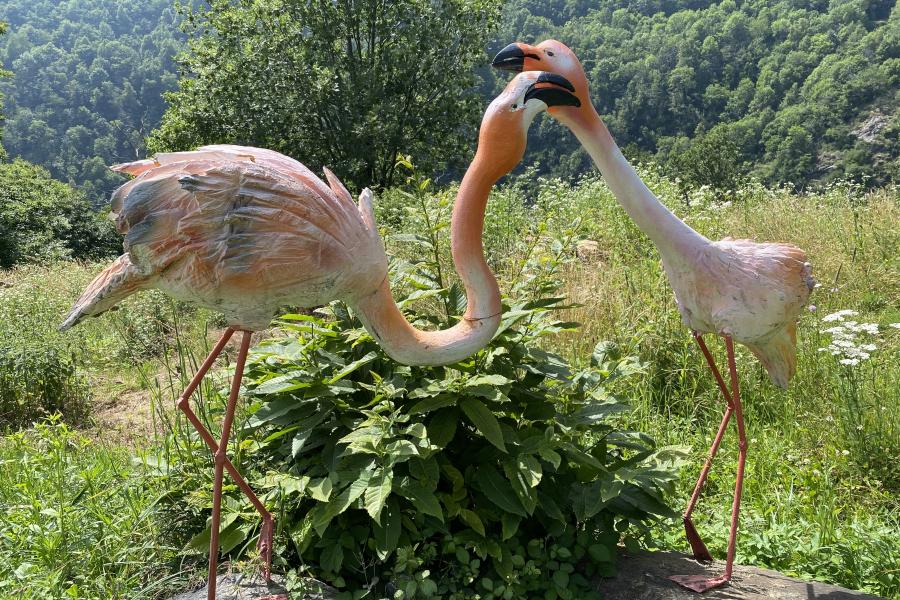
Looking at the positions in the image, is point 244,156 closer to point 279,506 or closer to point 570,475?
point 279,506

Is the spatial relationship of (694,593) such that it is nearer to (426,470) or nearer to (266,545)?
(426,470)

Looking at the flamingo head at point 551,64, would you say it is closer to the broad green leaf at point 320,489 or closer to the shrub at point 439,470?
the shrub at point 439,470

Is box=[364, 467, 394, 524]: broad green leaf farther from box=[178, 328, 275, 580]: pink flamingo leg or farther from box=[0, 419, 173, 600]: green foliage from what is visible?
box=[0, 419, 173, 600]: green foliage

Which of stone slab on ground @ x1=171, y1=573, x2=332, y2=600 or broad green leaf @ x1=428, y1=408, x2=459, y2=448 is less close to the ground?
broad green leaf @ x1=428, y1=408, x2=459, y2=448

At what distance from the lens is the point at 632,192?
2.35 m

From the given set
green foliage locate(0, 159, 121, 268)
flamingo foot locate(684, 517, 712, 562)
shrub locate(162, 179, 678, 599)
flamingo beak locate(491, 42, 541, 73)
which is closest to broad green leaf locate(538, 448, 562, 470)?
shrub locate(162, 179, 678, 599)

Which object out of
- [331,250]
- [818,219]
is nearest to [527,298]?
[331,250]

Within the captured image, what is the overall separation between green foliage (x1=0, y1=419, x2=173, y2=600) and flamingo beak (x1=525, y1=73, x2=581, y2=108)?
7.88 feet

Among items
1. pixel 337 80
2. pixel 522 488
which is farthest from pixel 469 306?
pixel 337 80

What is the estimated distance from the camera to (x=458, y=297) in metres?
3.00

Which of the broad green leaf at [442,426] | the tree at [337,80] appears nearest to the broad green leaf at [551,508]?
the broad green leaf at [442,426]

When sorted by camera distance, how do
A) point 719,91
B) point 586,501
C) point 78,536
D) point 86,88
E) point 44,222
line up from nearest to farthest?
point 586,501, point 78,536, point 44,222, point 719,91, point 86,88

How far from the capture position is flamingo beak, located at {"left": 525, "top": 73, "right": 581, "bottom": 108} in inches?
85.0

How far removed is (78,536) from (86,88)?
55.1m
